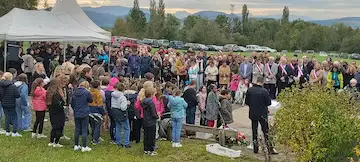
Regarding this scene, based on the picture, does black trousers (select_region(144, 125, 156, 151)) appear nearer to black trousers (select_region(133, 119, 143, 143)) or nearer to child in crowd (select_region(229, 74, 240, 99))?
black trousers (select_region(133, 119, 143, 143))

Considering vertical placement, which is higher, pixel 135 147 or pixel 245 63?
pixel 245 63

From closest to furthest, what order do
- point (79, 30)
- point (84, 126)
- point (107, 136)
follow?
point (84, 126)
point (107, 136)
point (79, 30)

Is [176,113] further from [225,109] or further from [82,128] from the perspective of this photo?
[82,128]

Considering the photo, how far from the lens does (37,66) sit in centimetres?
1255

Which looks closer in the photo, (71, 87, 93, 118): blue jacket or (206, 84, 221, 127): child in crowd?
(71, 87, 93, 118): blue jacket

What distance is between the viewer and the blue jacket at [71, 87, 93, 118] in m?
9.31

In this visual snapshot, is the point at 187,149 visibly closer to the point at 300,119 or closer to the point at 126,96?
the point at 126,96

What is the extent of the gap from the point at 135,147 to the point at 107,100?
3.90 feet

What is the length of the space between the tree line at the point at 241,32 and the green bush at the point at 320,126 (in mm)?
79983

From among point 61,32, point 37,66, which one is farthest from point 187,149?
point 61,32

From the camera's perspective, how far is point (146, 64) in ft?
58.1

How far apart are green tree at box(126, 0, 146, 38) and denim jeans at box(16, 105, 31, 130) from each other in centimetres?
8002

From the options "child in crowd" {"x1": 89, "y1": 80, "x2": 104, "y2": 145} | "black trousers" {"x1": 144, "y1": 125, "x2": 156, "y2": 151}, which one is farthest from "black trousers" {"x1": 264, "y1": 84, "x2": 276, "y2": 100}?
"child in crowd" {"x1": 89, "y1": 80, "x2": 104, "y2": 145}

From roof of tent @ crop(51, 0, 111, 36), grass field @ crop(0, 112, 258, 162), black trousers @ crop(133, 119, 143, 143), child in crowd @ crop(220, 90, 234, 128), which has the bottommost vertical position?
grass field @ crop(0, 112, 258, 162)
